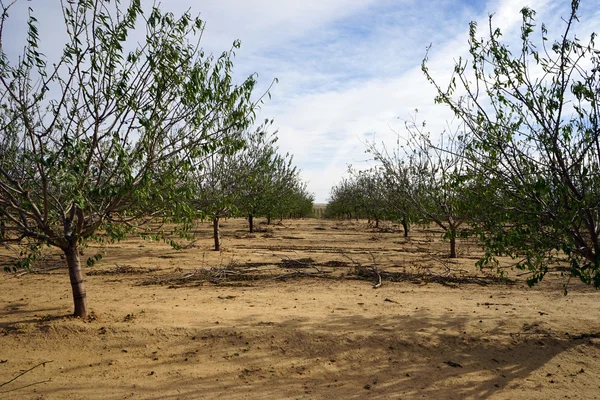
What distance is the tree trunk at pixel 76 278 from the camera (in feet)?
21.0

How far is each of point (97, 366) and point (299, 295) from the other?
4.22m

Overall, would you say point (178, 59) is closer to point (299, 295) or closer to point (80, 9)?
point (80, 9)

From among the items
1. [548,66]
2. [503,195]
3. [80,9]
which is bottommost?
[503,195]

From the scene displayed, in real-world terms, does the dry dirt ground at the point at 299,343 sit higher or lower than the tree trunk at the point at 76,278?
lower

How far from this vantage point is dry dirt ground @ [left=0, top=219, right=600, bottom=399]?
4781mm

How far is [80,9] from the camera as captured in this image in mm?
5430

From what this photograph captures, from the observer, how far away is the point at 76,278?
21.4ft

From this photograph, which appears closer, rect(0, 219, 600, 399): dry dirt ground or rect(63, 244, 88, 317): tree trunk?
rect(0, 219, 600, 399): dry dirt ground

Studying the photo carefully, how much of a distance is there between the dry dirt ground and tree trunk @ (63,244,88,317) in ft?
0.65

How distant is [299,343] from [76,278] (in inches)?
140

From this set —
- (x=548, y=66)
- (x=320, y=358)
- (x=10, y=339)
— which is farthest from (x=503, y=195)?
(x=10, y=339)

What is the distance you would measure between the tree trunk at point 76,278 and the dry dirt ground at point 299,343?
197 mm

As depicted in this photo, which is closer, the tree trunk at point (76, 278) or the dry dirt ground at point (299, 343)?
the dry dirt ground at point (299, 343)

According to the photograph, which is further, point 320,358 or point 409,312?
point 409,312
